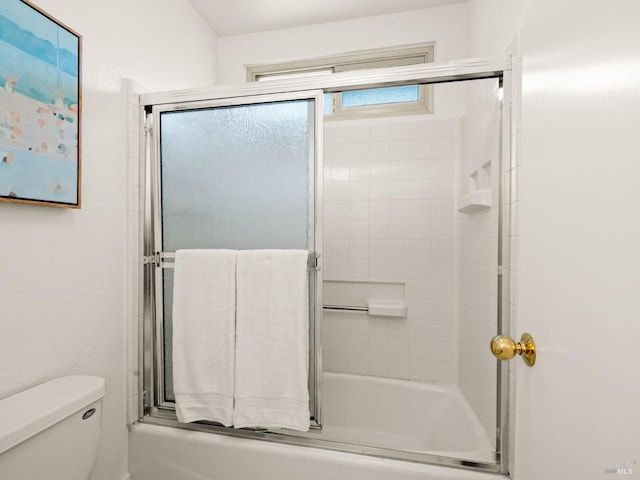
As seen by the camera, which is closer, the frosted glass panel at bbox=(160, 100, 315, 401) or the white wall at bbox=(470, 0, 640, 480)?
the white wall at bbox=(470, 0, 640, 480)

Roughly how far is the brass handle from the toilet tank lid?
3.91 ft

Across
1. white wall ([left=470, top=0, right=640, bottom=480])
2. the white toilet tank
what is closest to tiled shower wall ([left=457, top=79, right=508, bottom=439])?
white wall ([left=470, top=0, right=640, bottom=480])

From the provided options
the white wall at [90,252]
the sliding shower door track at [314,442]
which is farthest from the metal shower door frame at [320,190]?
the white wall at [90,252]

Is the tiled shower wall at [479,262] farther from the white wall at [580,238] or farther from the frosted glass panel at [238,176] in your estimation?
the frosted glass panel at [238,176]

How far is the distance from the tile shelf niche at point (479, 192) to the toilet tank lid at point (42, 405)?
162cm

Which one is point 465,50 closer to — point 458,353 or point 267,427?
point 458,353

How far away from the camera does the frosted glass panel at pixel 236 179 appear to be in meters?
1.33

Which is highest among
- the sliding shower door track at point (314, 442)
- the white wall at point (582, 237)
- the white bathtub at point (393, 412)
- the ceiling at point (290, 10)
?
the ceiling at point (290, 10)

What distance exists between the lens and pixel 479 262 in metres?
1.63

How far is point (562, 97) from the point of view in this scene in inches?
23.5

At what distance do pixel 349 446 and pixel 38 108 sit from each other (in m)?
1.61

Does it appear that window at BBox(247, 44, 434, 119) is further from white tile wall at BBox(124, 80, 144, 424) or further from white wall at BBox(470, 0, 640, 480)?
white wall at BBox(470, 0, 640, 480)

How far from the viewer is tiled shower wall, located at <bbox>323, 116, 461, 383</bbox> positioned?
6.70 ft

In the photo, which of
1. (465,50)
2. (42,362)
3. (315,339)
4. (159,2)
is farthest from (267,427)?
(465,50)
